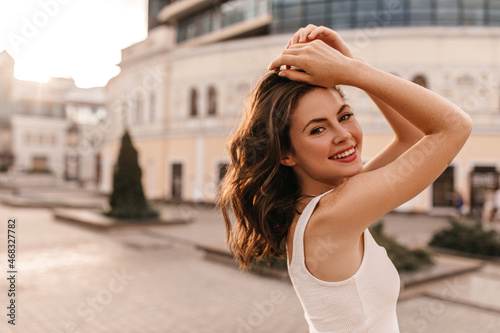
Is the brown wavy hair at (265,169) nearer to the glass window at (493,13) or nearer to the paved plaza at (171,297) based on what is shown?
the paved plaza at (171,297)

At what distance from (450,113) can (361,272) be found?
0.55 metres

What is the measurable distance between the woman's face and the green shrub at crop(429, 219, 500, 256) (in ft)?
33.3

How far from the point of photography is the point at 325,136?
138 cm

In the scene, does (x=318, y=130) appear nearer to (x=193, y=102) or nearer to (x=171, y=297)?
(x=171, y=297)

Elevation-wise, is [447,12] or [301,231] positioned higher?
[447,12]

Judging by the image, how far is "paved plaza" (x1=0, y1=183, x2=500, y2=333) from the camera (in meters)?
5.38

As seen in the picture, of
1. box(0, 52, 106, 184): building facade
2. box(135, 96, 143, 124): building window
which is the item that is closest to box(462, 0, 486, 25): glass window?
box(135, 96, 143, 124): building window

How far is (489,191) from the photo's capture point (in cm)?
2155

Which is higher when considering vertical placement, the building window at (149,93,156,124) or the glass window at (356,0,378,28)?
the glass window at (356,0,378,28)

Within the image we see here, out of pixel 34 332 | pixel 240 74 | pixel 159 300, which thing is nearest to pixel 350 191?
pixel 34 332

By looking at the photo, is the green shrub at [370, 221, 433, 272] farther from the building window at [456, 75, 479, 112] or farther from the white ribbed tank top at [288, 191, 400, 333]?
the building window at [456, 75, 479, 112]

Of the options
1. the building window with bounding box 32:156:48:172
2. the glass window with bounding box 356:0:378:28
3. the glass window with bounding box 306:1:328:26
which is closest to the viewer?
the glass window with bounding box 356:0:378:28

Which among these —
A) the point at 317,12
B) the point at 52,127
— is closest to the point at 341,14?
the point at 317,12

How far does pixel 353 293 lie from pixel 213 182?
27.4 meters
